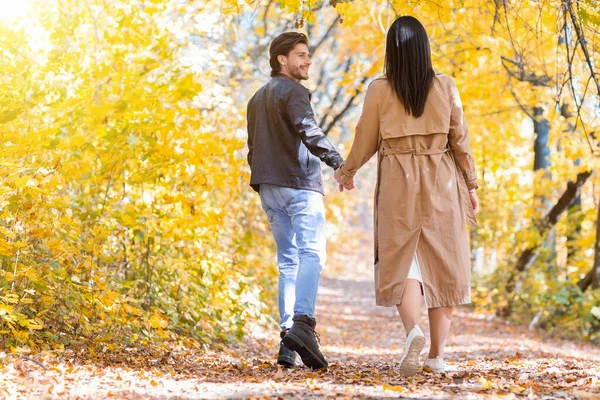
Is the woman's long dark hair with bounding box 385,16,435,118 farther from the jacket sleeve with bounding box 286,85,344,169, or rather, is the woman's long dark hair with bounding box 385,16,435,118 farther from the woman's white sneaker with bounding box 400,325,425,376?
the woman's white sneaker with bounding box 400,325,425,376

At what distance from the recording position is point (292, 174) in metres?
4.68

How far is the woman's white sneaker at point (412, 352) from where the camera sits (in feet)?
13.1

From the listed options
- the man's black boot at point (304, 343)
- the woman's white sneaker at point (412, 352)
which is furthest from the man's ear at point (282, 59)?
the woman's white sneaker at point (412, 352)

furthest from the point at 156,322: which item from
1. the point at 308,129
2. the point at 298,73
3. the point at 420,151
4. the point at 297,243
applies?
the point at 420,151

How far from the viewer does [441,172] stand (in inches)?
167

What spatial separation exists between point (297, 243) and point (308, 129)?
2.31ft

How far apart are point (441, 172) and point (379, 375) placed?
1.19 m

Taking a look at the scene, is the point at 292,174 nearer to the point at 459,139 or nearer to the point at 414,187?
the point at 414,187

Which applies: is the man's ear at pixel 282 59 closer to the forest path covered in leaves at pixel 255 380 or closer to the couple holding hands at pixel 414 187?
the couple holding hands at pixel 414 187

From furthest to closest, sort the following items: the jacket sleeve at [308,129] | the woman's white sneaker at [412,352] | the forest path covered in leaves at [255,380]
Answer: the jacket sleeve at [308,129], the woman's white sneaker at [412,352], the forest path covered in leaves at [255,380]

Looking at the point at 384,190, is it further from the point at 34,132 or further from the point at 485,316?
the point at 485,316

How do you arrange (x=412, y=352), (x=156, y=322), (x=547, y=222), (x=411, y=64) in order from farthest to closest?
(x=547, y=222) < (x=156, y=322) < (x=411, y=64) < (x=412, y=352)

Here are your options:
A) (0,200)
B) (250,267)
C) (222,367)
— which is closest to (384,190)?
(222,367)

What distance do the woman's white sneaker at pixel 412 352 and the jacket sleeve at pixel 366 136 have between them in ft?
3.25
